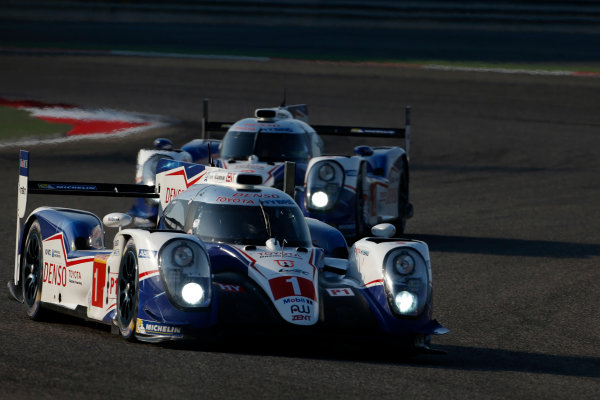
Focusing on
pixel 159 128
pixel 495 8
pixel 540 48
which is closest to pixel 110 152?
pixel 159 128

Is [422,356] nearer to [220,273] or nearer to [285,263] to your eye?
[285,263]

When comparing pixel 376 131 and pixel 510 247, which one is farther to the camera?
pixel 376 131

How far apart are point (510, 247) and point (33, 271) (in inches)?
291

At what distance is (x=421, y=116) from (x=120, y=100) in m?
7.85

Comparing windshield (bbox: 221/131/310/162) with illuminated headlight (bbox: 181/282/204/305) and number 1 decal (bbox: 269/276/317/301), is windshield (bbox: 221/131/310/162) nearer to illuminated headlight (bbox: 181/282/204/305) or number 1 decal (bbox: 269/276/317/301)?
number 1 decal (bbox: 269/276/317/301)

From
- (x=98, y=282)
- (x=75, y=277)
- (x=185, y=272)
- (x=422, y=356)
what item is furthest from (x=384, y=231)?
(x=75, y=277)

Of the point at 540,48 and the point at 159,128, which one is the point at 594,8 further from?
the point at 159,128

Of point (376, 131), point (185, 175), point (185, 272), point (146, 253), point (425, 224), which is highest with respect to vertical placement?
point (376, 131)

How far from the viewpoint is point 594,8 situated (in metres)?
51.2

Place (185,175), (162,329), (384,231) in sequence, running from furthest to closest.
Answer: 1. (185,175)
2. (384,231)
3. (162,329)

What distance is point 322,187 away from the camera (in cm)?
1530

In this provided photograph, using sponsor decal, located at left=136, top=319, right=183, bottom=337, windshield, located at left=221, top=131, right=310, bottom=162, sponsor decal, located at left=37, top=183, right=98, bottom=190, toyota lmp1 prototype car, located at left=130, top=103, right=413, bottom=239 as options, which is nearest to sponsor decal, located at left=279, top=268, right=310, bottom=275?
sponsor decal, located at left=136, top=319, right=183, bottom=337

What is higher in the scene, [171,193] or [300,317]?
[171,193]

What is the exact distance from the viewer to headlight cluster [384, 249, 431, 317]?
9141 mm
